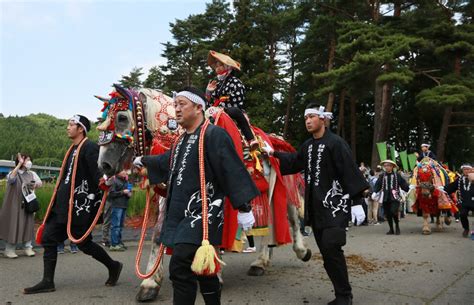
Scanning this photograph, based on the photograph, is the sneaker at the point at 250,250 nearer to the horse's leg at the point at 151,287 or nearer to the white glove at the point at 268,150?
the white glove at the point at 268,150

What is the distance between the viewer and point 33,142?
2836 centimetres

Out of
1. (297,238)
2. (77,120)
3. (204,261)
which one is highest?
(77,120)

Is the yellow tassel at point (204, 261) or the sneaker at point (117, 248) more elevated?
the yellow tassel at point (204, 261)

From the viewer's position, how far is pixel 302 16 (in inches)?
960

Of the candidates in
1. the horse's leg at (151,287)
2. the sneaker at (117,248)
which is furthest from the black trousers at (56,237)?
the sneaker at (117,248)

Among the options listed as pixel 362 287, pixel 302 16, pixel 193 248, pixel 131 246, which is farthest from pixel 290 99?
pixel 193 248

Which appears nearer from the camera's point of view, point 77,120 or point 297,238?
point 77,120

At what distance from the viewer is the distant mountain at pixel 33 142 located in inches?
1016

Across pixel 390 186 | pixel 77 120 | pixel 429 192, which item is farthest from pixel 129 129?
pixel 429 192

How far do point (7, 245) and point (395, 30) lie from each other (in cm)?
1711

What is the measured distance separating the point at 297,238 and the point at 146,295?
8.14 ft

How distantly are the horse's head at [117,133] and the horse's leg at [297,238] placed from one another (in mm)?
2642

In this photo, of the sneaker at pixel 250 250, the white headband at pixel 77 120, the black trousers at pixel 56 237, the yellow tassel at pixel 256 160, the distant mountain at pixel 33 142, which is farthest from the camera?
the distant mountain at pixel 33 142

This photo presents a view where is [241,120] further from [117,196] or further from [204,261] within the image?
[117,196]
